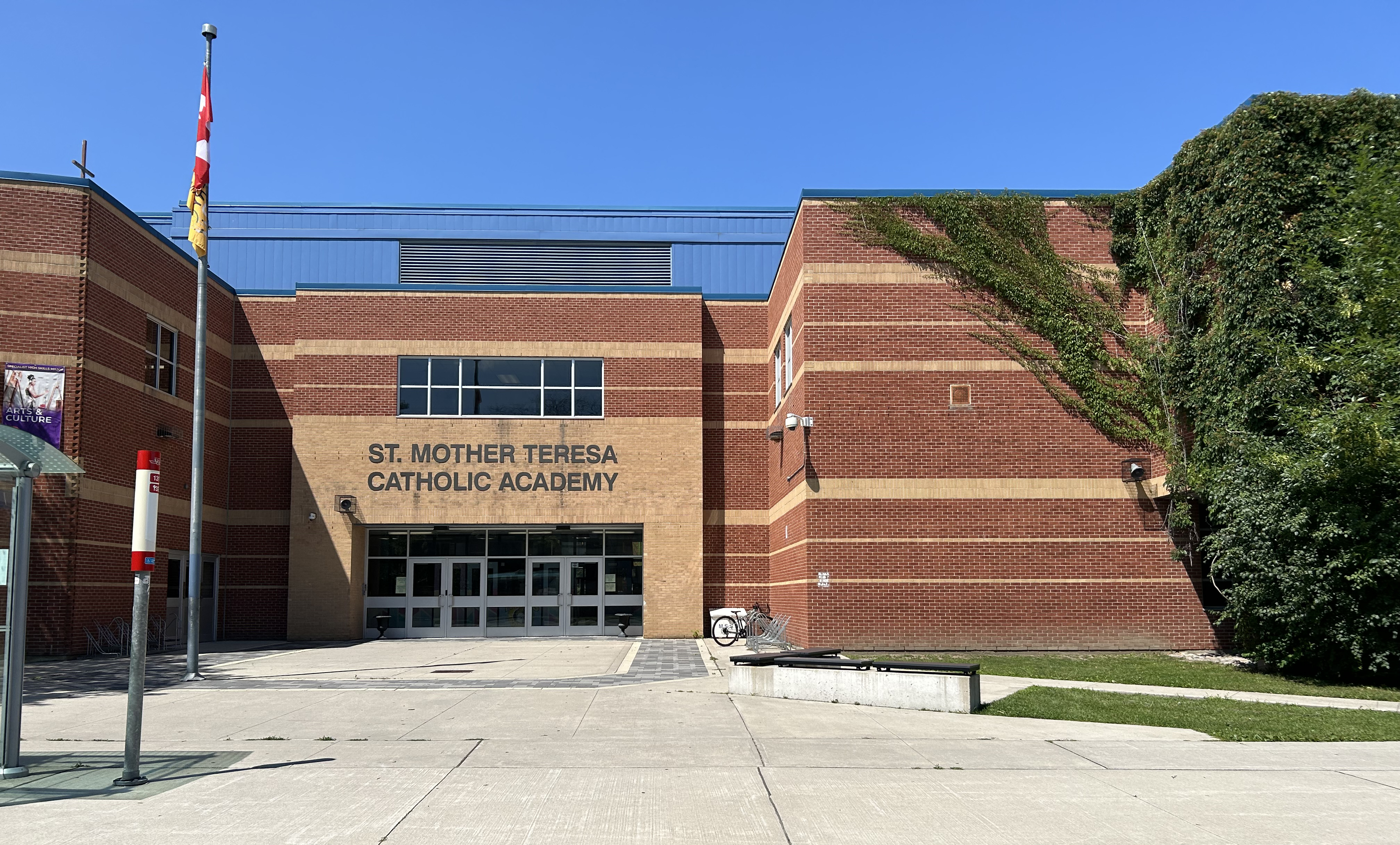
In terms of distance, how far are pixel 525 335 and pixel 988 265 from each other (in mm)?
12225

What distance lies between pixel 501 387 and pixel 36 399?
10.4 m

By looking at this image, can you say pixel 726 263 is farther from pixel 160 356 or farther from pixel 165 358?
pixel 160 356

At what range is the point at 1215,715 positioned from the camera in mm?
11969

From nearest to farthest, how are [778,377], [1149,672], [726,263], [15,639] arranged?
[15,639] → [1149,672] → [778,377] → [726,263]

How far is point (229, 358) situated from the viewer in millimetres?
27844

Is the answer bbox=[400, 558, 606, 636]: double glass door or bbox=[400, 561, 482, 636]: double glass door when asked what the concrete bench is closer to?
bbox=[400, 558, 606, 636]: double glass door

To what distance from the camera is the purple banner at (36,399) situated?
20.0m

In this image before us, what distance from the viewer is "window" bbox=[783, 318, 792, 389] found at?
23.7 meters

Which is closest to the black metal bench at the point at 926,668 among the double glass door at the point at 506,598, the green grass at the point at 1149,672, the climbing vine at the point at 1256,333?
the green grass at the point at 1149,672

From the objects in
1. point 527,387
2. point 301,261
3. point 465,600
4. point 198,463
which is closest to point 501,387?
point 527,387

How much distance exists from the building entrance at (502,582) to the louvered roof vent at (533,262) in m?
14.4

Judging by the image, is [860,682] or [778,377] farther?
[778,377]

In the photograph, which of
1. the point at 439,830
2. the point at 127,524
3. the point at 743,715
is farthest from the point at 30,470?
the point at 127,524

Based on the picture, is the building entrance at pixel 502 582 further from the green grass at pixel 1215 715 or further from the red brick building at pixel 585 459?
the green grass at pixel 1215 715
